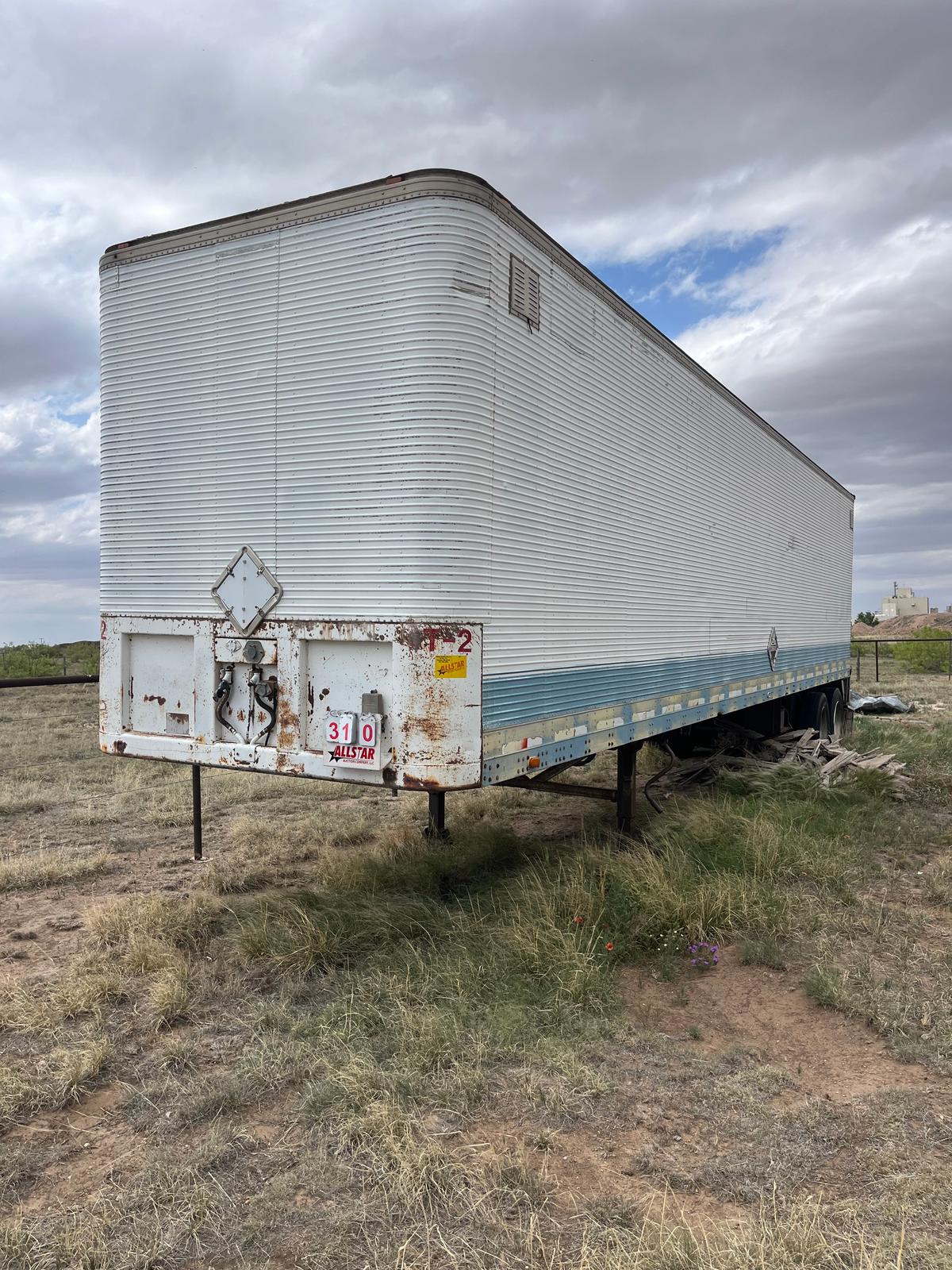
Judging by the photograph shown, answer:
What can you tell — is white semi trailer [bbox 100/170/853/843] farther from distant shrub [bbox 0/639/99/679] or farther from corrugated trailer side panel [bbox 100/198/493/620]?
distant shrub [bbox 0/639/99/679]

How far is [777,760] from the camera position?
10938 millimetres

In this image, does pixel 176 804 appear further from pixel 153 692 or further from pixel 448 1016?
pixel 448 1016

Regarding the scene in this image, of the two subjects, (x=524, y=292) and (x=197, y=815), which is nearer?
(x=524, y=292)

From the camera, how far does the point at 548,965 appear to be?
4.59 m

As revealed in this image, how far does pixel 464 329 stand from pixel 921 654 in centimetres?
3137

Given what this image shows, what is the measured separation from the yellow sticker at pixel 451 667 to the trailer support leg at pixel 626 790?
3.32m

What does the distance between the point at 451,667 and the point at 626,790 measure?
11.6 ft

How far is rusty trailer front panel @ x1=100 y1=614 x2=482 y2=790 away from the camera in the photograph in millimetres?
4242

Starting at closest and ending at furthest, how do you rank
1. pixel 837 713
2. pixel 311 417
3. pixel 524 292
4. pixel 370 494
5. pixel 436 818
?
pixel 370 494
pixel 311 417
pixel 524 292
pixel 436 818
pixel 837 713

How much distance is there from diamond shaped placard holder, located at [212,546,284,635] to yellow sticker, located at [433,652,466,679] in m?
1.00

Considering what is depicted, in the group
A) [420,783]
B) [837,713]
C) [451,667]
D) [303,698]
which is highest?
[451,667]

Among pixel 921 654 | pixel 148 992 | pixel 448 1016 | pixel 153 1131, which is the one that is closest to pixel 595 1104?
pixel 448 1016

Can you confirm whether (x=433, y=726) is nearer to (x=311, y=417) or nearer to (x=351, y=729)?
(x=351, y=729)

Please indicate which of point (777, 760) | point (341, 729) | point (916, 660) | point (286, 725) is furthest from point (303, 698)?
point (916, 660)
